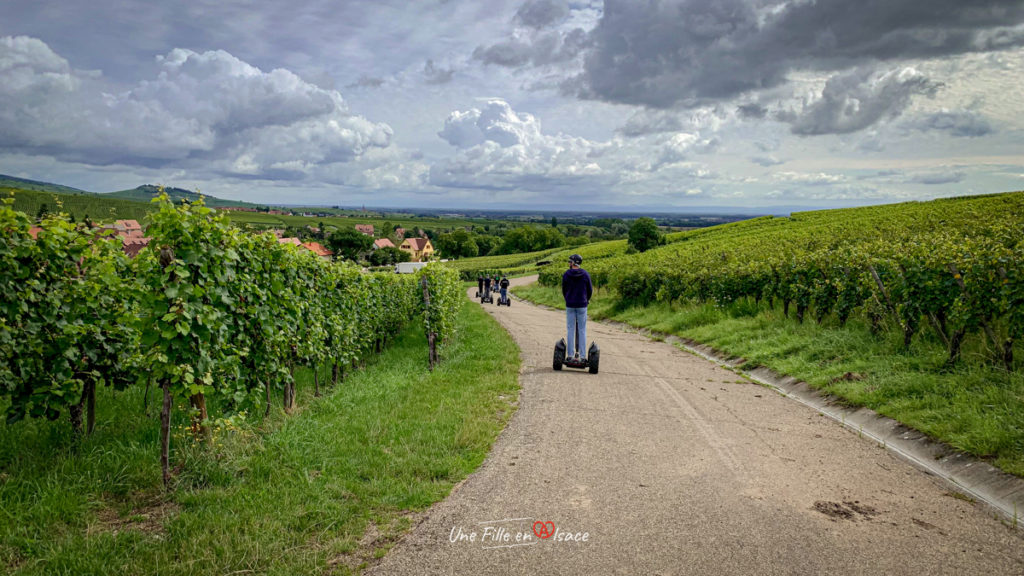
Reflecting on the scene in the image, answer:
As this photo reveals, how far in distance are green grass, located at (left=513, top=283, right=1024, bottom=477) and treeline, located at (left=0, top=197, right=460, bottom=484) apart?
7714mm

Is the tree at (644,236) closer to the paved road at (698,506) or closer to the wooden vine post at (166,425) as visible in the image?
the paved road at (698,506)

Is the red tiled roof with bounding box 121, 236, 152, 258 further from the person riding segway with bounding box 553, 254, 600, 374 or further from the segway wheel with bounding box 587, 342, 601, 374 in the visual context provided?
the segway wheel with bounding box 587, 342, 601, 374

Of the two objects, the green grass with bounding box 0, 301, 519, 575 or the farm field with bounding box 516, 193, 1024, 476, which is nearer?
the green grass with bounding box 0, 301, 519, 575

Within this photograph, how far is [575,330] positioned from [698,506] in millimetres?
6279

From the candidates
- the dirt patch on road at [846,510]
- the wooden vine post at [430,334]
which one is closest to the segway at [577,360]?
the wooden vine post at [430,334]

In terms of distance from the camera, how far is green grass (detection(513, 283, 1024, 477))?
5.91m

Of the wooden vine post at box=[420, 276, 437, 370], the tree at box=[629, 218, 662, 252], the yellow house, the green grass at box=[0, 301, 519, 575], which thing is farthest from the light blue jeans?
the yellow house

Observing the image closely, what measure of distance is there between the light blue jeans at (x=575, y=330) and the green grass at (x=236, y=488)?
3.33 metres

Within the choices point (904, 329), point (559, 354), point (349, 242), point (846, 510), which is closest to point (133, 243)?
point (559, 354)

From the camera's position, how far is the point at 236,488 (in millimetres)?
4719

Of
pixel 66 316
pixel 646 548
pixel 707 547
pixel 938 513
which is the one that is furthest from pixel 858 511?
pixel 66 316

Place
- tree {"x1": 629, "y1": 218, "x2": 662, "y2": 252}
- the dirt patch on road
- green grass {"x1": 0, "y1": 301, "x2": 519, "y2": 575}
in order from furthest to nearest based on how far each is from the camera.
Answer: tree {"x1": 629, "y1": 218, "x2": 662, "y2": 252}
the dirt patch on road
green grass {"x1": 0, "y1": 301, "x2": 519, "y2": 575}

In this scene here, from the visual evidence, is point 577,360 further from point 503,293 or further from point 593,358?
point 503,293

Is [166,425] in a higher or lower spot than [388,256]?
higher
